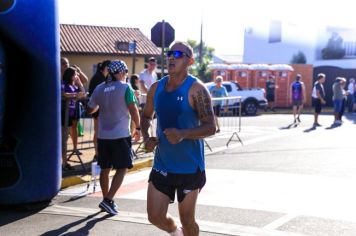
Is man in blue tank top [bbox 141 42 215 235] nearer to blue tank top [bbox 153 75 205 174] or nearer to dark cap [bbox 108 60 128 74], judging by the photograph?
blue tank top [bbox 153 75 205 174]

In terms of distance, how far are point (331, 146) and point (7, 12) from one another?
29.9 feet

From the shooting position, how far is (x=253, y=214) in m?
6.58

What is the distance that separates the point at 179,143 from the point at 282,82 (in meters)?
25.7

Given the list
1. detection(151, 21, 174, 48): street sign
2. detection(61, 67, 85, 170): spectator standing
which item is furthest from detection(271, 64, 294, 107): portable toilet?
detection(61, 67, 85, 170): spectator standing

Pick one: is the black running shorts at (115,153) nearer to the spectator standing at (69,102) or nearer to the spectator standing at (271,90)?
the spectator standing at (69,102)

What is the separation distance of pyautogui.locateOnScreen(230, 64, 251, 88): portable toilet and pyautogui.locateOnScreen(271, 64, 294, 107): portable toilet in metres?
1.38

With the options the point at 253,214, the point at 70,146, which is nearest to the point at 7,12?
the point at 253,214

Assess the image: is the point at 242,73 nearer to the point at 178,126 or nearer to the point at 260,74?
the point at 260,74

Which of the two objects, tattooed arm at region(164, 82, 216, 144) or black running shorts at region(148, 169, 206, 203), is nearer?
tattooed arm at region(164, 82, 216, 144)

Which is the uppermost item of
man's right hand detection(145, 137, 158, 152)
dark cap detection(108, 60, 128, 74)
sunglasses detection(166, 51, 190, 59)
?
sunglasses detection(166, 51, 190, 59)

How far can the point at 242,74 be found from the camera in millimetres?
29484

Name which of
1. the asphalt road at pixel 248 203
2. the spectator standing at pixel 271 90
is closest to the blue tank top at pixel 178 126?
the asphalt road at pixel 248 203

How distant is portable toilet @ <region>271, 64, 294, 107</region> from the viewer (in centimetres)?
2950

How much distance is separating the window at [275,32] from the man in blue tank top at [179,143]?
5339 cm
